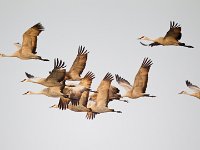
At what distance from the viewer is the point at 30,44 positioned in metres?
48.0

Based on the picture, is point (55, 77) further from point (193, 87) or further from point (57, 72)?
point (193, 87)

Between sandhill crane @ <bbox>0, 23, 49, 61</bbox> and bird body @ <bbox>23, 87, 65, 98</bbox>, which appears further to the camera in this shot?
sandhill crane @ <bbox>0, 23, 49, 61</bbox>

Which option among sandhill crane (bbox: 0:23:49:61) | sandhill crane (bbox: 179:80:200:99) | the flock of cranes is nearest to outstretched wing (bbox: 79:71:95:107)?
the flock of cranes

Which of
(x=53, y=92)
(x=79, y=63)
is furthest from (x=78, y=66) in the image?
(x=53, y=92)

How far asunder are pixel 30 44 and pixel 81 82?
349 centimetres

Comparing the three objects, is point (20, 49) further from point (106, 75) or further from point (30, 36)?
point (106, 75)

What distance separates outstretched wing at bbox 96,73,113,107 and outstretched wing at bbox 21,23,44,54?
363 centimetres

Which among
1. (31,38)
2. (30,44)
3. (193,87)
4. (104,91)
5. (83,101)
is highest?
(31,38)

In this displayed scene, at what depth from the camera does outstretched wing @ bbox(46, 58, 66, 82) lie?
1763 inches

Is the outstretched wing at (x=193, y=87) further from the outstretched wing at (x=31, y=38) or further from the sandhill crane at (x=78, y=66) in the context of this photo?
the outstretched wing at (x=31, y=38)

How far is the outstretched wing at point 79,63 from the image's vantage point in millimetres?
51375

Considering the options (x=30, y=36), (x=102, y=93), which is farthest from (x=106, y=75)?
Answer: (x=30, y=36)

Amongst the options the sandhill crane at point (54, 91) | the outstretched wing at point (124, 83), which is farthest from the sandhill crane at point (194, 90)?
the sandhill crane at point (54, 91)

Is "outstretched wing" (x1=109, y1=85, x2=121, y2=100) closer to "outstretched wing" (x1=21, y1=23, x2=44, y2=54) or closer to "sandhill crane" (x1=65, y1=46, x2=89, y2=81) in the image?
"sandhill crane" (x1=65, y1=46, x2=89, y2=81)
